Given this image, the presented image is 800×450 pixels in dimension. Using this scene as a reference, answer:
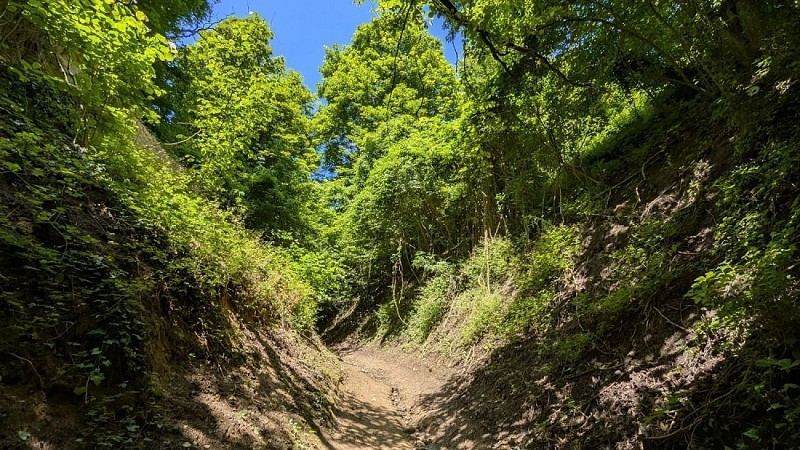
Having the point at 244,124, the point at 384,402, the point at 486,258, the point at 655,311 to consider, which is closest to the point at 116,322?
the point at 655,311

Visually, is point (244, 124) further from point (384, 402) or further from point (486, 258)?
point (384, 402)

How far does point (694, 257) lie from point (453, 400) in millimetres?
4681

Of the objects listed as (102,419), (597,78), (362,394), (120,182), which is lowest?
(362,394)

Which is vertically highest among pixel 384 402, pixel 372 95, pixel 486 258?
pixel 372 95

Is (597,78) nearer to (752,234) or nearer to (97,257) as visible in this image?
(752,234)

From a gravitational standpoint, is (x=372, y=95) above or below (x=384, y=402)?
above

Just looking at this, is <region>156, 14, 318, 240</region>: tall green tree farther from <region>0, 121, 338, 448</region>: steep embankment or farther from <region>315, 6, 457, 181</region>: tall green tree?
<region>0, 121, 338, 448</region>: steep embankment

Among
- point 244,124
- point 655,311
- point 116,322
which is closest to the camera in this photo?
point 116,322

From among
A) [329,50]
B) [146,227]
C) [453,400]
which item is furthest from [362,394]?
[329,50]

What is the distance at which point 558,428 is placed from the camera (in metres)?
4.14

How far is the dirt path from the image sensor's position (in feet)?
19.4

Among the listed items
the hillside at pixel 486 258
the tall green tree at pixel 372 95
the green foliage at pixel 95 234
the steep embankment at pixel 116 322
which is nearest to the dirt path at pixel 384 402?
the hillside at pixel 486 258

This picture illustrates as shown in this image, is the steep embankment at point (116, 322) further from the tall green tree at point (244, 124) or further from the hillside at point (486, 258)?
the tall green tree at point (244, 124)

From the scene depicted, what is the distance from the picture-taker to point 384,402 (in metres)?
8.30
